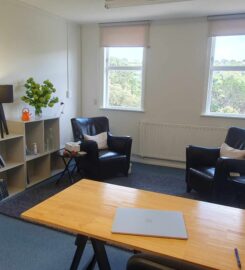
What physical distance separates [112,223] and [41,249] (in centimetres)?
122

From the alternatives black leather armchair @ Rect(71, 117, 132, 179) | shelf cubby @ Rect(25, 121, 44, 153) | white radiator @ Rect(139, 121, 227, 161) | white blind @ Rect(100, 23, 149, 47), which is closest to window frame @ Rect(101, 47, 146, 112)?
white blind @ Rect(100, 23, 149, 47)

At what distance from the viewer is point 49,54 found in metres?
4.26

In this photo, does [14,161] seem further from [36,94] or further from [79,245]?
[79,245]

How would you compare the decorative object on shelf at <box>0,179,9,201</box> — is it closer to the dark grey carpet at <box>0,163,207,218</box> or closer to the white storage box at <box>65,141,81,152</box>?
the dark grey carpet at <box>0,163,207,218</box>

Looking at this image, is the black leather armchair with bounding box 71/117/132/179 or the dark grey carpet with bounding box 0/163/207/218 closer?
the dark grey carpet with bounding box 0/163/207/218

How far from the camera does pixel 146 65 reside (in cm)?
462

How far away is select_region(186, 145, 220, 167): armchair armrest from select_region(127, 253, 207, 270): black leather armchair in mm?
2745

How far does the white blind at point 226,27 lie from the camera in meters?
3.93

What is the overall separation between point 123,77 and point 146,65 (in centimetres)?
53

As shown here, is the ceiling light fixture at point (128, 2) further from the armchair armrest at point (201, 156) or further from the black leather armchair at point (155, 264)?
the black leather armchair at point (155, 264)

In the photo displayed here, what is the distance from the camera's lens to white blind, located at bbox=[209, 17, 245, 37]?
393 centimetres

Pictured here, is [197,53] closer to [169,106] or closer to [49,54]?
[169,106]

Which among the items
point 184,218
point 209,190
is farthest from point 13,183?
point 184,218

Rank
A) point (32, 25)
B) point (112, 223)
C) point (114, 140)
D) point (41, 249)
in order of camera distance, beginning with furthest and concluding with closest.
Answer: point (114, 140)
point (32, 25)
point (41, 249)
point (112, 223)
